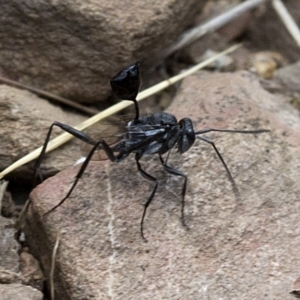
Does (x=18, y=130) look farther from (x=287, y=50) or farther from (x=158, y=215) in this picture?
(x=287, y=50)

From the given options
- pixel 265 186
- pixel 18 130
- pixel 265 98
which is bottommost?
pixel 265 186

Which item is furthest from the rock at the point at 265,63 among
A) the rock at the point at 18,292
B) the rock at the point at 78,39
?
the rock at the point at 18,292

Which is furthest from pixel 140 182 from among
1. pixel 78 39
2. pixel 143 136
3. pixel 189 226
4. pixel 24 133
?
pixel 78 39

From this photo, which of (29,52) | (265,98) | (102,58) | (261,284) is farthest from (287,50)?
(261,284)

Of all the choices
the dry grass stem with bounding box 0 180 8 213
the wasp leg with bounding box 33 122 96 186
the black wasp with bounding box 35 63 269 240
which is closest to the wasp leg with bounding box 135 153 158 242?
the black wasp with bounding box 35 63 269 240

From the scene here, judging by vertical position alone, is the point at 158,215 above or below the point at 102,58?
below

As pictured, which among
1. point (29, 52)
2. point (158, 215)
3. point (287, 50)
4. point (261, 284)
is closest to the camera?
point (261, 284)
